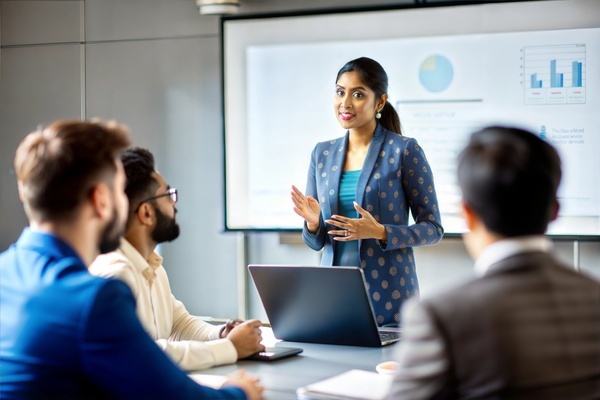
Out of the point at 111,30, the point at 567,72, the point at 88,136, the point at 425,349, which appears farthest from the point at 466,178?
the point at 111,30

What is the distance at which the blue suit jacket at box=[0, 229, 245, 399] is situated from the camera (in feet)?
5.58

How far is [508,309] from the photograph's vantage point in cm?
150

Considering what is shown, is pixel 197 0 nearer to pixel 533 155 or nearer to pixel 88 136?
pixel 88 136

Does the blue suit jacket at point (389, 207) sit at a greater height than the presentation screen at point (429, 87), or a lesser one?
lesser

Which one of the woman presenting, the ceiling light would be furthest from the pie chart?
the woman presenting

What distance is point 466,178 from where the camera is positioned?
1.60 metres

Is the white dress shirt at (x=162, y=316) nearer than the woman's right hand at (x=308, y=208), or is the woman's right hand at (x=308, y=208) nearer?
the white dress shirt at (x=162, y=316)

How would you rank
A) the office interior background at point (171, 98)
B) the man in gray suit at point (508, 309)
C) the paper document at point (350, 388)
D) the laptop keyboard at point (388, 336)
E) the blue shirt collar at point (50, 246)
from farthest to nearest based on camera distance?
the office interior background at point (171, 98) → the laptop keyboard at point (388, 336) → the paper document at point (350, 388) → the blue shirt collar at point (50, 246) → the man in gray suit at point (508, 309)

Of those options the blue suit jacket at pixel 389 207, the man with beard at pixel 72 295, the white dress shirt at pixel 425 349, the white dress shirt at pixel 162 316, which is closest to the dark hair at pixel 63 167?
the man with beard at pixel 72 295

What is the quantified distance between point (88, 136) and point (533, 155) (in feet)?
3.16

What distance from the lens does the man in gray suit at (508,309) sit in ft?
4.89

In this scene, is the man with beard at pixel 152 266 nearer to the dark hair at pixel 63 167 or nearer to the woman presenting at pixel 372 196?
the dark hair at pixel 63 167

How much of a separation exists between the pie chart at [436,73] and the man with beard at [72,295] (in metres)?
3.20

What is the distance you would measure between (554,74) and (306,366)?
2.87 meters
